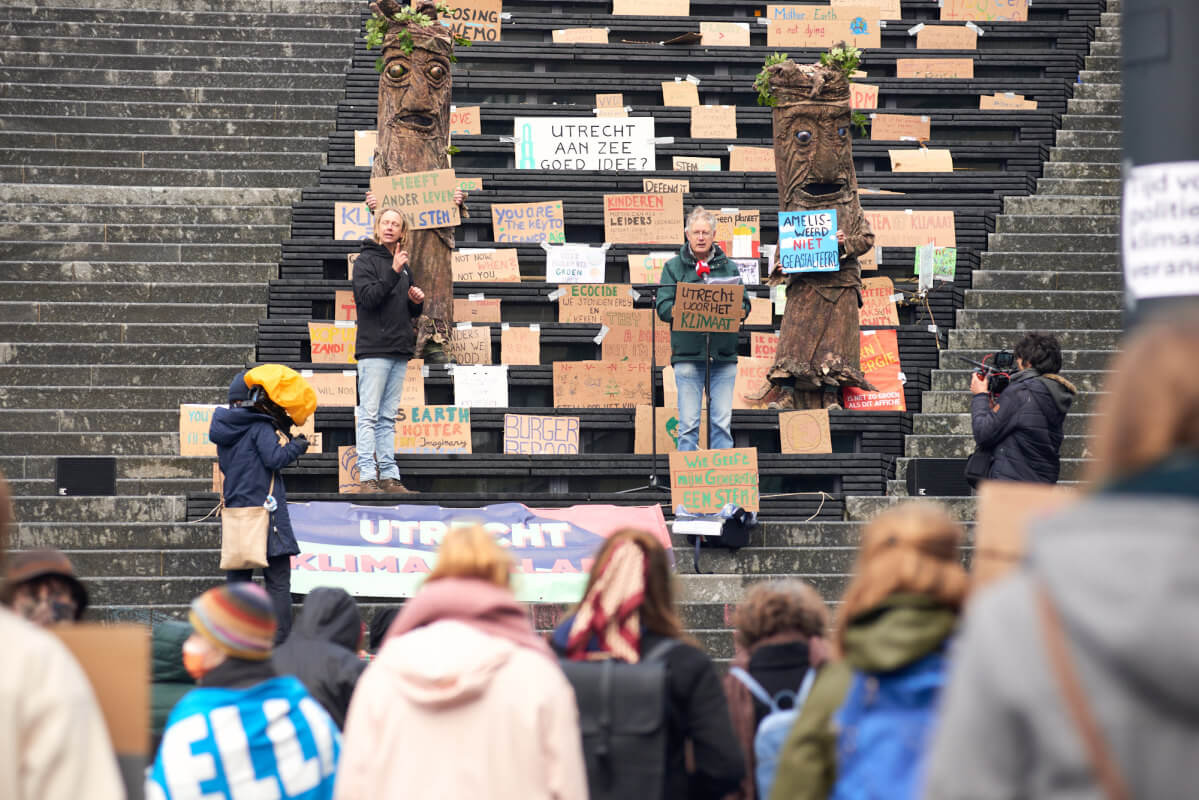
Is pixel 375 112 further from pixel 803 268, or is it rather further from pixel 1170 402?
pixel 1170 402

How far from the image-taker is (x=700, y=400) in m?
11.0

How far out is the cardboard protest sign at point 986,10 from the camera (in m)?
18.3

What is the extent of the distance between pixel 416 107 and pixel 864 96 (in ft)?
18.9

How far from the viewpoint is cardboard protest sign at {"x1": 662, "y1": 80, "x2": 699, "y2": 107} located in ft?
55.0

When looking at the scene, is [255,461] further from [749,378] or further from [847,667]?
[847,667]

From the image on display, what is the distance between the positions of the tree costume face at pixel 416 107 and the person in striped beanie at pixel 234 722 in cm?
895

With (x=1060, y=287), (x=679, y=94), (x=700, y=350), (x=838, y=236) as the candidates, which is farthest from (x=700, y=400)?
(x=679, y=94)

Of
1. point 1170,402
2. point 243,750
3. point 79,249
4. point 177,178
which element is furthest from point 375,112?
point 1170,402

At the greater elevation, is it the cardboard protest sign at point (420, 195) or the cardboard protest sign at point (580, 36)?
the cardboard protest sign at point (580, 36)

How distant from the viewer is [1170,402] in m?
2.23

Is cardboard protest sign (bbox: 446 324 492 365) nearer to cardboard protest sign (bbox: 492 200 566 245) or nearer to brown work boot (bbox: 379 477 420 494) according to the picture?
cardboard protest sign (bbox: 492 200 566 245)

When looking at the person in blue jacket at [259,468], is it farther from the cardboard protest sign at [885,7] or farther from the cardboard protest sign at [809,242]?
the cardboard protest sign at [885,7]

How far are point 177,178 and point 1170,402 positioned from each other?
1443 centimetres

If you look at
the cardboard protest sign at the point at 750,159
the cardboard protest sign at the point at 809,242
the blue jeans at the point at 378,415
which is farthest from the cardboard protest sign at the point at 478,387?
the cardboard protest sign at the point at 750,159
